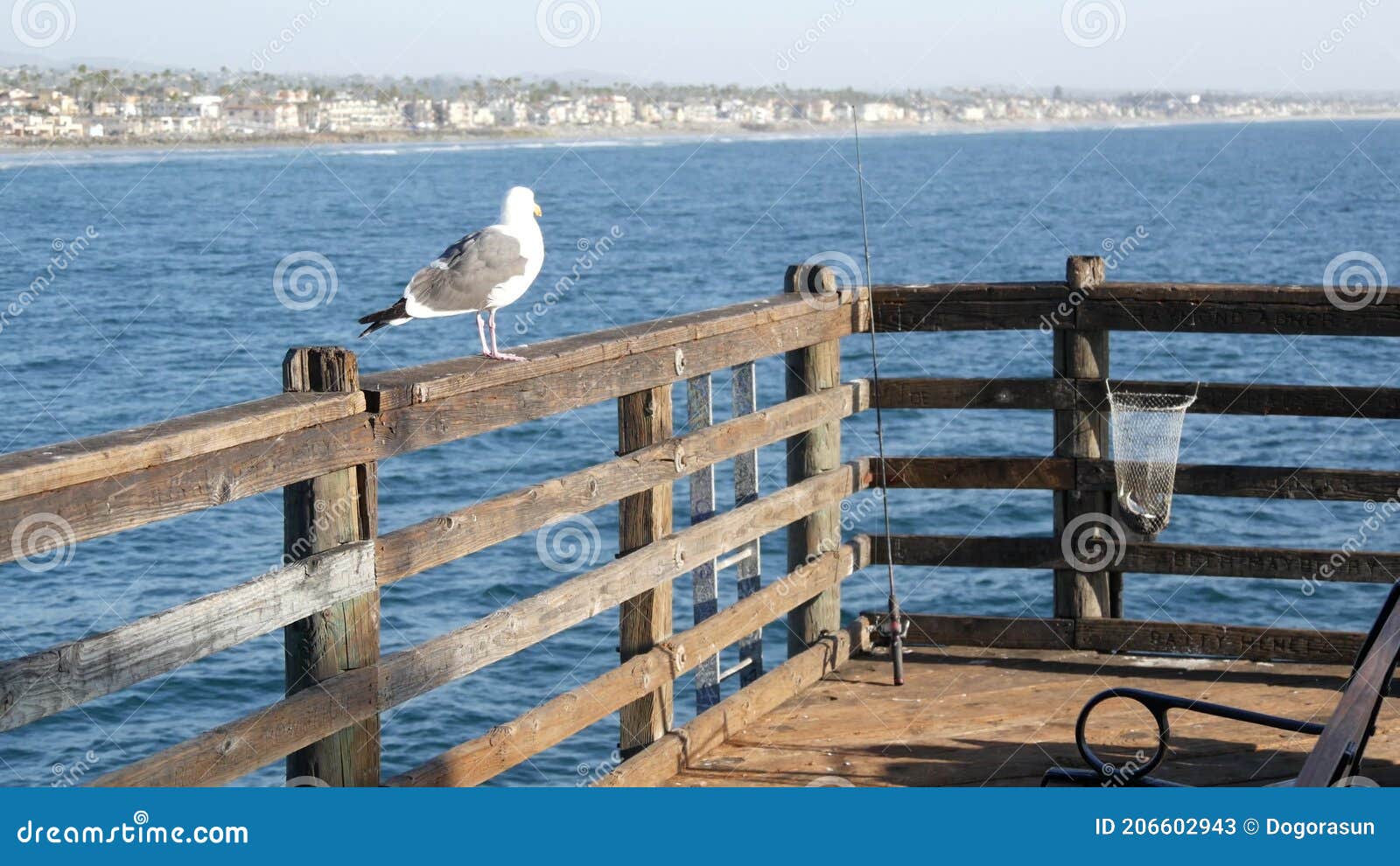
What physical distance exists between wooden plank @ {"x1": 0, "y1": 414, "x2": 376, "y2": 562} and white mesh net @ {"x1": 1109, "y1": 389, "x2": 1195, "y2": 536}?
333 cm

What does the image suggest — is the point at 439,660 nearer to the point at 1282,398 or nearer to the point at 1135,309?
the point at 1135,309

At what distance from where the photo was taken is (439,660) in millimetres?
4074

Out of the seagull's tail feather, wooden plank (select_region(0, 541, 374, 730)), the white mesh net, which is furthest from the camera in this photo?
the white mesh net

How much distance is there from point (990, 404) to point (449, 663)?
2.82m

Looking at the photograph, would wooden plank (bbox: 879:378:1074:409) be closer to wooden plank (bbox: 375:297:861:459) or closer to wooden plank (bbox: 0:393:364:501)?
wooden plank (bbox: 375:297:861:459)

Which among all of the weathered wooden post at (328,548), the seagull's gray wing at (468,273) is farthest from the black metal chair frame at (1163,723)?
the seagull's gray wing at (468,273)

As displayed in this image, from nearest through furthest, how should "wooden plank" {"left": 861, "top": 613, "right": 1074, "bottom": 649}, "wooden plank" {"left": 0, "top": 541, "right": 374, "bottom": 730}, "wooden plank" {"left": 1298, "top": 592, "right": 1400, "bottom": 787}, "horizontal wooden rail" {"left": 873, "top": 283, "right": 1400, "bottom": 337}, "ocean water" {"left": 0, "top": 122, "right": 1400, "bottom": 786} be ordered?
"wooden plank" {"left": 0, "top": 541, "right": 374, "bottom": 730}, "wooden plank" {"left": 1298, "top": 592, "right": 1400, "bottom": 787}, "horizontal wooden rail" {"left": 873, "top": 283, "right": 1400, "bottom": 337}, "wooden plank" {"left": 861, "top": 613, "right": 1074, "bottom": 649}, "ocean water" {"left": 0, "top": 122, "right": 1400, "bottom": 786}

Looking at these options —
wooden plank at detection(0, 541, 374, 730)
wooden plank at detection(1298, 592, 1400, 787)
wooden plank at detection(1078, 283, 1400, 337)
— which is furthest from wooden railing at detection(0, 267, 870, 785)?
wooden plank at detection(1298, 592, 1400, 787)

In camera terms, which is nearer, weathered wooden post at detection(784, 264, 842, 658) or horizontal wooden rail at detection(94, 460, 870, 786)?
horizontal wooden rail at detection(94, 460, 870, 786)

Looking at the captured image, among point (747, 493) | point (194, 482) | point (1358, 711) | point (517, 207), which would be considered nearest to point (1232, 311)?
point (747, 493)

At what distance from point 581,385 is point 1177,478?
2703 mm

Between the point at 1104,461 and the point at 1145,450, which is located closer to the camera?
the point at 1145,450

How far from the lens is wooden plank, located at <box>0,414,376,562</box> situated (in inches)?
118

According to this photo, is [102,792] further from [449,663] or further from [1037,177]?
Result: [1037,177]
